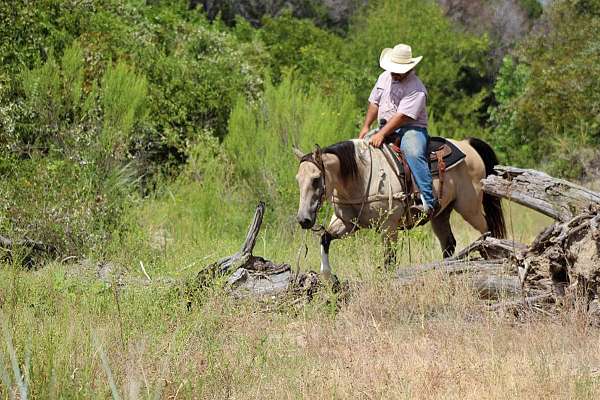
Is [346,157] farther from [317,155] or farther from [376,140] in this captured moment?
[376,140]

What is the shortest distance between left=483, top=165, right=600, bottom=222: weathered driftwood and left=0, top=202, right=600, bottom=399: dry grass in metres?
1.06

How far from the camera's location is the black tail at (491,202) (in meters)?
10.9

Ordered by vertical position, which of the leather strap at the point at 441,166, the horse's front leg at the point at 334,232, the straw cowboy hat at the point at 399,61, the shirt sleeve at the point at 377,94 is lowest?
the horse's front leg at the point at 334,232

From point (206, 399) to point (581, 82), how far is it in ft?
55.7

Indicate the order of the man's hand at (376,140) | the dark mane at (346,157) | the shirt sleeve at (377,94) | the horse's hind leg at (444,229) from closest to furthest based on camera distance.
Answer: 1. the dark mane at (346,157)
2. the man's hand at (376,140)
3. the shirt sleeve at (377,94)
4. the horse's hind leg at (444,229)

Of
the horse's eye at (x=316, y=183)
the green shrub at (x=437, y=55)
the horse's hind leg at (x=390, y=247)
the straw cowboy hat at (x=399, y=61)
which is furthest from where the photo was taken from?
the green shrub at (x=437, y=55)

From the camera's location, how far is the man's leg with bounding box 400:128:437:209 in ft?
31.3

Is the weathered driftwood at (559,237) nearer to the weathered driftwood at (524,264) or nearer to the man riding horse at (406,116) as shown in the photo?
the weathered driftwood at (524,264)

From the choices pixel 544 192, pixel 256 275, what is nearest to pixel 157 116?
pixel 256 275

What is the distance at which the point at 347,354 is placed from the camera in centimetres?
623

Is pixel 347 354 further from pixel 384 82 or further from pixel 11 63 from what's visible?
pixel 11 63

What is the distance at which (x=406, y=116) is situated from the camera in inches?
376

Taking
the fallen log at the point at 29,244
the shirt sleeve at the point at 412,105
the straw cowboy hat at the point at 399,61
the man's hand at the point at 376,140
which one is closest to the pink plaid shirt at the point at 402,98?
the shirt sleeve at the point at 412,105

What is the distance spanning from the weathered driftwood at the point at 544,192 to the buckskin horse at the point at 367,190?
1169 mm
